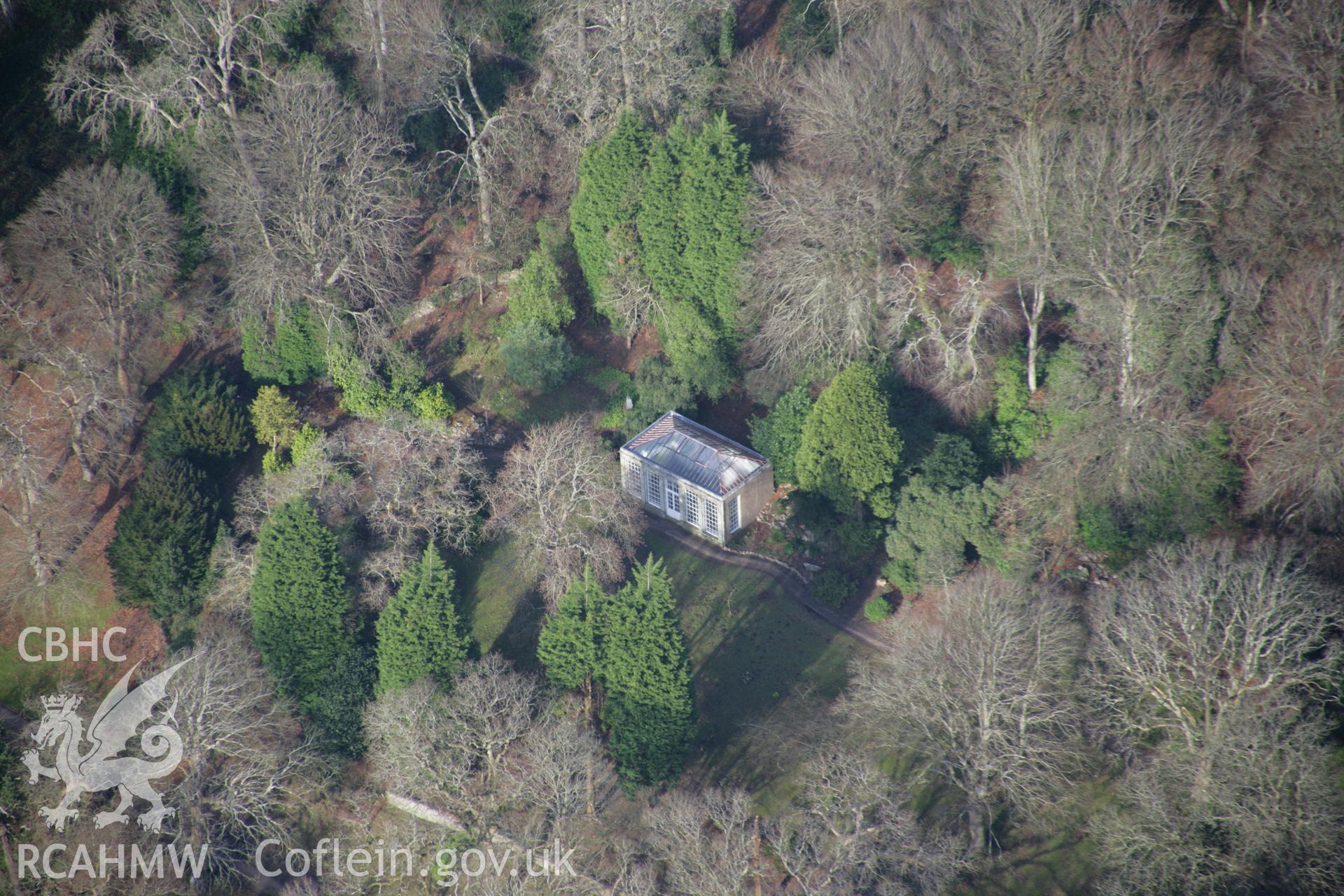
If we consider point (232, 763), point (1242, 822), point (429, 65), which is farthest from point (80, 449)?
point (1242, 822)

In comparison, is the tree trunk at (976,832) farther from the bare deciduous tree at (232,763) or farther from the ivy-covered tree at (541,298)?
the ivy-covered tree at (541,298)

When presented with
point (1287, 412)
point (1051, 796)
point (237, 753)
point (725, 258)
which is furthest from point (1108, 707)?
point (237, 753)

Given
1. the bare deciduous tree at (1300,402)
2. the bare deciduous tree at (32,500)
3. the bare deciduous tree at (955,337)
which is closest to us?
the bare deciduous tree at (1300,402)

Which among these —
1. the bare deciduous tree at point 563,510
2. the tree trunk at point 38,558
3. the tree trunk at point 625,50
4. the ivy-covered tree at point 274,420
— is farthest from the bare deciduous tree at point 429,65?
the tree trunk at point 38,558

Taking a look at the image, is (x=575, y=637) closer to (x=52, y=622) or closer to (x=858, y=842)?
(x=858, y=842)

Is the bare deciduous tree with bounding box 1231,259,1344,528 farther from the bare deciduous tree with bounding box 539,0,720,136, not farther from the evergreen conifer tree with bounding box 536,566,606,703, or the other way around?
the bare deciduous tree with bounding box 539,0,720,136

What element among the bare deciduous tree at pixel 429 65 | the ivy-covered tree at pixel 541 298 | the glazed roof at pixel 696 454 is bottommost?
the glazed roof at pixel 696 454
